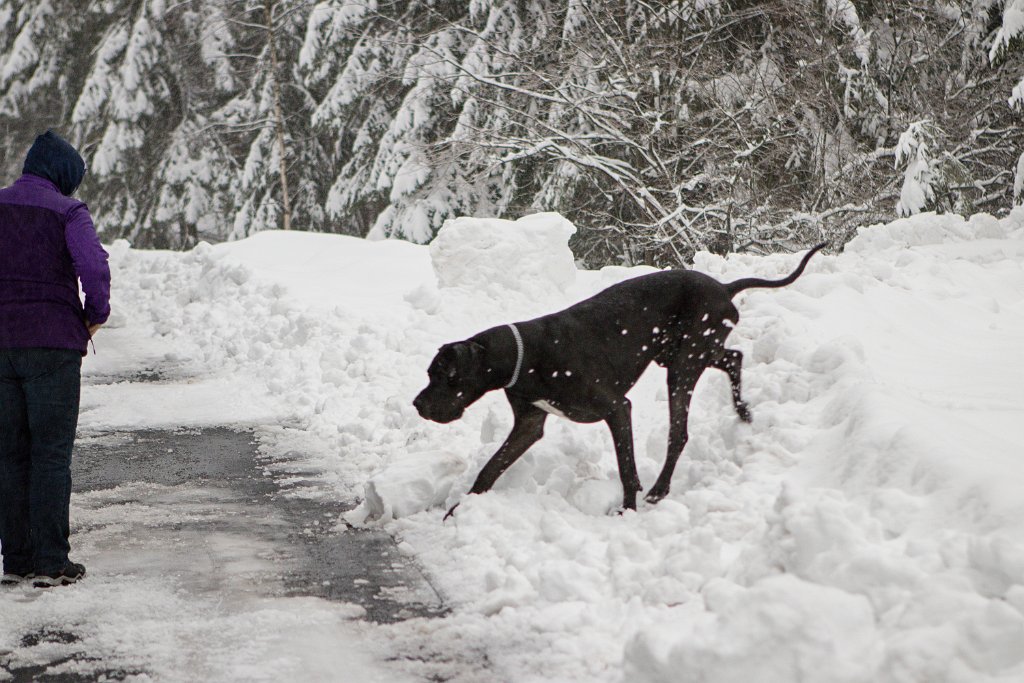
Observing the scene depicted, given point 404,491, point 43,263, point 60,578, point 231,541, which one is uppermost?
point 43,263

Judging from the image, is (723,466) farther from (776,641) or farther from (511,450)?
(776,641)

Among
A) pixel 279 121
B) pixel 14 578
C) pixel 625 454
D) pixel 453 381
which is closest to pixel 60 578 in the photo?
pixel 14 578

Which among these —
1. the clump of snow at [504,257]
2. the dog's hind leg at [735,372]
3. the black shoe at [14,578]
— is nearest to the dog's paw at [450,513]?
the dog's hind leg at [735,372]

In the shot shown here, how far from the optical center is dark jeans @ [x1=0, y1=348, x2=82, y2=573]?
165 inches

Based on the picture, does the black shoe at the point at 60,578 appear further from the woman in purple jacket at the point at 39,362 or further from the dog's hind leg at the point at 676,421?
the dog's hind leg at the point at 676,421

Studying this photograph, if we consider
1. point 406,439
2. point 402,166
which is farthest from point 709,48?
point 406,439

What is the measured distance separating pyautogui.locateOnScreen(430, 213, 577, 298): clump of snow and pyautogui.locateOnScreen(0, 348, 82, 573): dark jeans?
617 cm

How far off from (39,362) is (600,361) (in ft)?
8.43

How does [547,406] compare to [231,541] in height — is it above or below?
above

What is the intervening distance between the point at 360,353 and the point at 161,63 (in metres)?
25.6

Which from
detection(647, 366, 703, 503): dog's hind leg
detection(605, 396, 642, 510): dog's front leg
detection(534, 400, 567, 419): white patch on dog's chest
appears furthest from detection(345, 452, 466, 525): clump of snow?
detection(647, 366, 703, 503): dog's hind leg

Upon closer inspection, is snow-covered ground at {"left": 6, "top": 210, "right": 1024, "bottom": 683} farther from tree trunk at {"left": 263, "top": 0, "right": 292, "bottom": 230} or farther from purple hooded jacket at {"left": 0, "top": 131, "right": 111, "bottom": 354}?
tree trunk at {"left": 263, "top": 0, "right": 292, "bottom": 230}

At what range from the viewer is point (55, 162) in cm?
438

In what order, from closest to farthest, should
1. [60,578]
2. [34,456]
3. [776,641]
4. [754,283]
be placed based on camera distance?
1. [776,641]
2. [60,578]
3. [34,456]
4. [754,283]
